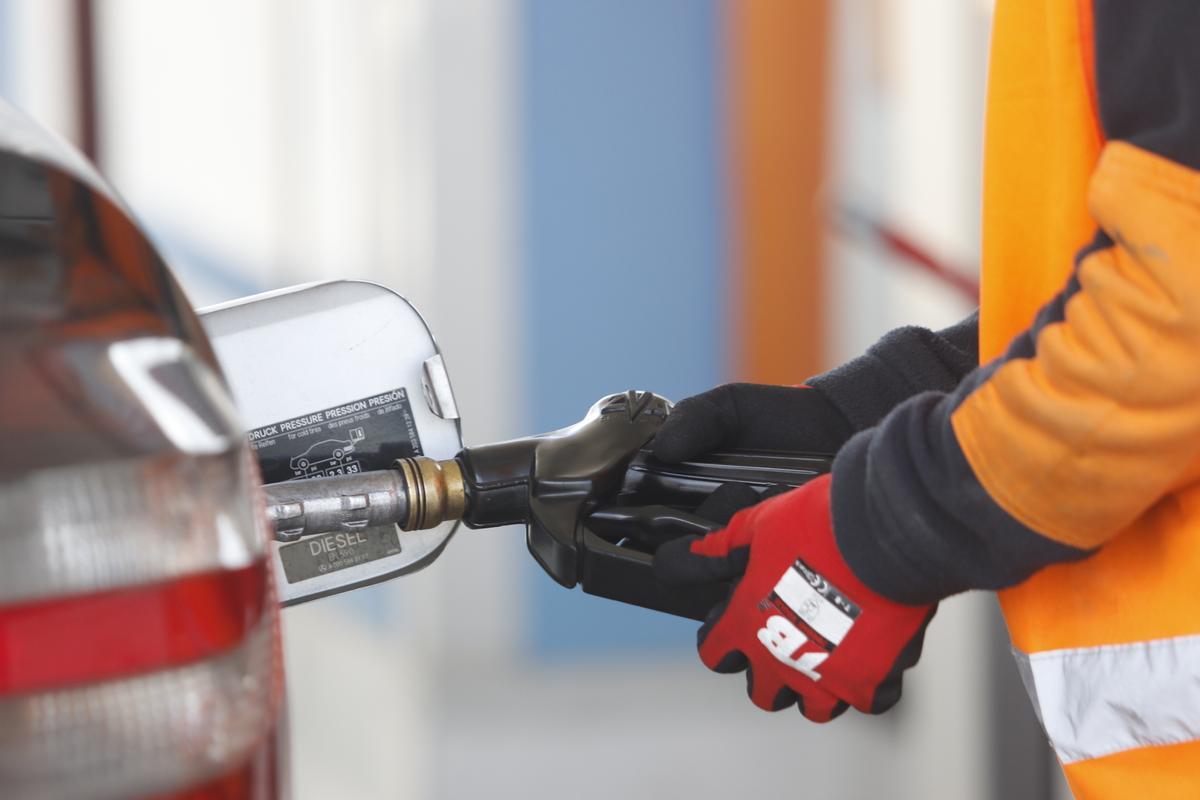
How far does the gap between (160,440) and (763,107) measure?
2653mm

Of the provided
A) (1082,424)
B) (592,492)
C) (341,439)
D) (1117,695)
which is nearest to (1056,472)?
(1082,424)

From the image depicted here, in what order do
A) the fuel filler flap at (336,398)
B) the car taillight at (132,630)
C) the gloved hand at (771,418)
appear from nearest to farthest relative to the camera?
the car taillight at (132,630)
the fuel filler flap at (336,398)
the gloved hand at (771,418)

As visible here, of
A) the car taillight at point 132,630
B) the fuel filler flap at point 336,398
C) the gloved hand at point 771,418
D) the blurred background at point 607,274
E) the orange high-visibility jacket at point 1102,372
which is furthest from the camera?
the blurred background at point 607,274

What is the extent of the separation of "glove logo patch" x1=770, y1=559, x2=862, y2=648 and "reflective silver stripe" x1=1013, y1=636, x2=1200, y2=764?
0.33 feet

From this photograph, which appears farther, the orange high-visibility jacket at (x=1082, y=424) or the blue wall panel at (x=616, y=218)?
the blue wall panel at (x=616, y=218)

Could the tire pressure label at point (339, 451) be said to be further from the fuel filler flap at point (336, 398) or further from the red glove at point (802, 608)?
the red glove at point (802, 608)

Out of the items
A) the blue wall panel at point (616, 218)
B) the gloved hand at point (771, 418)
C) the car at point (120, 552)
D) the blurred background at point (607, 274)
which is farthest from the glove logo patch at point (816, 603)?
the blue wall panel at point (616, 218)

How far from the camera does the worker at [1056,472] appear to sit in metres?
0.63

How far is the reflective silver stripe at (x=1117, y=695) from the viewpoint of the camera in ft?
2.30

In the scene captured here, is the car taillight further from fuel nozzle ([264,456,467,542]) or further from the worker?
the worker

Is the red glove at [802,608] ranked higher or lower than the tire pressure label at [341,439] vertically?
lower

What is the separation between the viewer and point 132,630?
376 millimetres

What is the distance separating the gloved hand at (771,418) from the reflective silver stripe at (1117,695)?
0.64 feet

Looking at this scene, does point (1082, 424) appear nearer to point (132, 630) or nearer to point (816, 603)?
point (816, 603)
